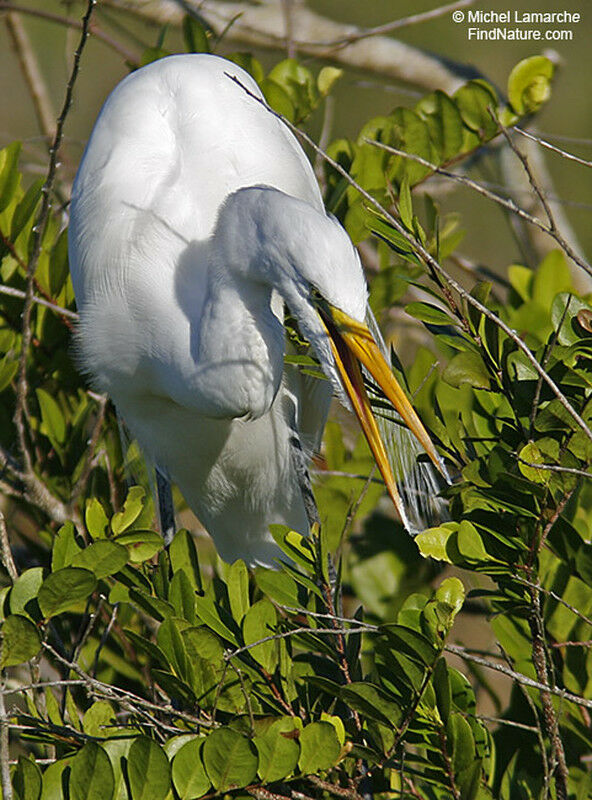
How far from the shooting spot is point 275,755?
113cm

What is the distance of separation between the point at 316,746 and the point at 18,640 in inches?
13.9

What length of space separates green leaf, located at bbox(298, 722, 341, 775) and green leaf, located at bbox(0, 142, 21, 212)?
43.7 inches

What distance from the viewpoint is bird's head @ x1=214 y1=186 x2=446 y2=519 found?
1.33 m

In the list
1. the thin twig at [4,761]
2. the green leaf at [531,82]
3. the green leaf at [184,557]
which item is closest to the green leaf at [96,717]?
the thin twig at [4,761]

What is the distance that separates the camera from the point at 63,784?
114cm

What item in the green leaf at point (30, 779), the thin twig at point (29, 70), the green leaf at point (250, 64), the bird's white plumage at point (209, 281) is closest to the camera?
the green leaf at point (30, 779)

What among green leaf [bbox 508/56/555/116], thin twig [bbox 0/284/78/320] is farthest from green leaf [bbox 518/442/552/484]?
green leaf [bbox 508/56/555/116]

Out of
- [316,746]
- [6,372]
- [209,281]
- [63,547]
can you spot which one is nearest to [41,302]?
[6,372]

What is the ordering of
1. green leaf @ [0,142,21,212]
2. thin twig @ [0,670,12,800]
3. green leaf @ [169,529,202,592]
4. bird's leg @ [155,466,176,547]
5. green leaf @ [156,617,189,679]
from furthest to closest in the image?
bird's leg @ [155,466,176,547], green leaf @ [0,142,21,212], green leaf @ [169,529,202,592], green leaf @ [156,617,189,679], thin twig @ [0,670,12,800]

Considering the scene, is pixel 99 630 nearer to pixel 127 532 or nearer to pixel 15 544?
pixel 15 544

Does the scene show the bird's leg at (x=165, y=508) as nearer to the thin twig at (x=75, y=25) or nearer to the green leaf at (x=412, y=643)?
the thin twig at (x=75, y=25)

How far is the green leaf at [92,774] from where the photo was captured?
1092 mm

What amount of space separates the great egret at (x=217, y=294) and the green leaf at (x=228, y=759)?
380 mm

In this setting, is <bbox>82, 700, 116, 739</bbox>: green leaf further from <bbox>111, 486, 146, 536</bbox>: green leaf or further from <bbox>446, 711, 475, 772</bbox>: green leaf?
<bbox>446, 711, 475, 772</bbox>: green leaf
